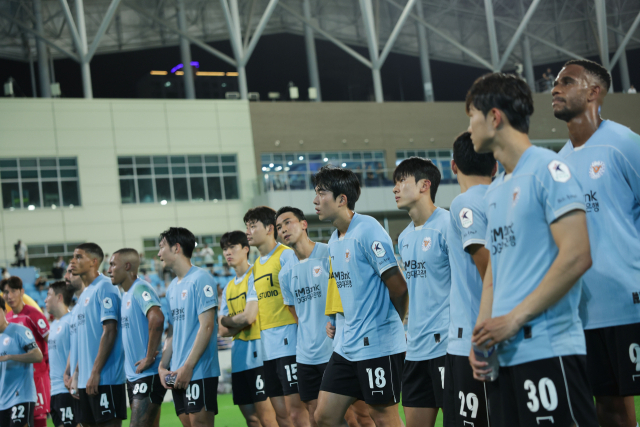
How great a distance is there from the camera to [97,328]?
732 centimetres

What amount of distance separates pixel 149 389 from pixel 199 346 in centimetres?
91

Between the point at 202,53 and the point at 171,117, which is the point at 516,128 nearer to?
the point at 171,117

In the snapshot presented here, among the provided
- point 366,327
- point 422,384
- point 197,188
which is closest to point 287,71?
point 197,188

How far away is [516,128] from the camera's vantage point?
2861mm

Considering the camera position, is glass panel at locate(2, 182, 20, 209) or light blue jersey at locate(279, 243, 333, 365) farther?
glass panel at locate(2, 182, 20, 209)

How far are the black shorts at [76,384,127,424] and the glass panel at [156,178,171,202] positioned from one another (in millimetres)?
25760

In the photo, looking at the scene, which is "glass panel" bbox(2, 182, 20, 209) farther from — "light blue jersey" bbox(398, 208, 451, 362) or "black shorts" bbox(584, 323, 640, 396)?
"black shorts" bbox(584, 323, 640, 396)

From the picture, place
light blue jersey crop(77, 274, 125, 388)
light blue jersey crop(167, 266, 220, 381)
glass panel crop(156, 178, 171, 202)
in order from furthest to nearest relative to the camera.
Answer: glass panel crop(156, 178, 171, 202)
light blue jersey crop(77, 274, 125, 388)
light blue jersey crop(167, 266, 220, 381)

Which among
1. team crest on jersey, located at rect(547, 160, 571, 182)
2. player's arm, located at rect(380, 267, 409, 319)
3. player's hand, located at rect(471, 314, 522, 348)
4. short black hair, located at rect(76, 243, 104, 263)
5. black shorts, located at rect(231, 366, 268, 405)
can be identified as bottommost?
black shorts, located at rect(231, 366, 268, 405)

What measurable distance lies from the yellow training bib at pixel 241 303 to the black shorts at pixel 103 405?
4.57ft

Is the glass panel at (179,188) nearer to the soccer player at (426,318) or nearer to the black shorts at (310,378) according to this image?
the black shorts at (310,378)

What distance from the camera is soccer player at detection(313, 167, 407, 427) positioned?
484cm

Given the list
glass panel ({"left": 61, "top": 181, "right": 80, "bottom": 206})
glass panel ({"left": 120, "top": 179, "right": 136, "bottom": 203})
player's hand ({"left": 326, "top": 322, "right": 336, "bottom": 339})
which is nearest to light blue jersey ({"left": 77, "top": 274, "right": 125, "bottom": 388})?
player's hand ({"left": 326, "top": 322, "right": 336, "bottom": 339})

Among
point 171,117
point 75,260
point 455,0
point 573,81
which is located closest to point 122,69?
point 171,117
